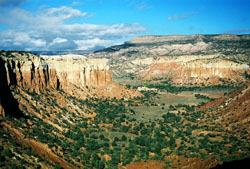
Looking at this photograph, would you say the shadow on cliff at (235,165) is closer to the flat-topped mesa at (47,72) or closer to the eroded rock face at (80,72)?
the flat-topped mesa at (47,72)

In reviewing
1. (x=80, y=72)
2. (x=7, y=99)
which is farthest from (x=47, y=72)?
(x=7, y=99)

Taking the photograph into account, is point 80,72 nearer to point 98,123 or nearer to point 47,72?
point 47,72

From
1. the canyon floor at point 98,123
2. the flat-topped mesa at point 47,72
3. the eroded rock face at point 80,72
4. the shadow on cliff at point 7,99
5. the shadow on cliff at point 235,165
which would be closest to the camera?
the shadow on cliff at point 235,165

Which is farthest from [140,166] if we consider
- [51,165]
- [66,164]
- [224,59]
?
[224,59]

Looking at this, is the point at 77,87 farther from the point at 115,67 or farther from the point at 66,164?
the point at 115,67

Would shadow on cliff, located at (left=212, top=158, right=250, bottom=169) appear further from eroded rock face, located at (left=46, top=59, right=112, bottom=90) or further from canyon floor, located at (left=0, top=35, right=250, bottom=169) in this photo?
eroded rock face, located at (left=46, top=59, right=112, bottom=90)

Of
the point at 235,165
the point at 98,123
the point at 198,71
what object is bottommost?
the point at 98,123

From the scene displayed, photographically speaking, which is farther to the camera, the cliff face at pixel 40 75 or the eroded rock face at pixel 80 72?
the eroded rock face at pixel 80 72

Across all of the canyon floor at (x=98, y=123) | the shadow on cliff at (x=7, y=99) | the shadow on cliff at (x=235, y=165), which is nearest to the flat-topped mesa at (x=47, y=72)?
the shadow on cliff at (x=7, y=99)
